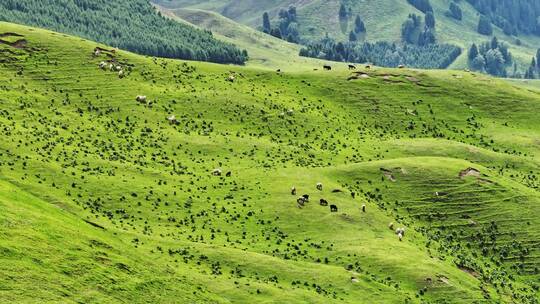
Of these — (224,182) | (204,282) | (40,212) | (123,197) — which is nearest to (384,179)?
(224,182)

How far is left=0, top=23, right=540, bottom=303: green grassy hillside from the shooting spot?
7988cm

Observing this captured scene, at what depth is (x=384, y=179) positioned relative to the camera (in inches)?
5074

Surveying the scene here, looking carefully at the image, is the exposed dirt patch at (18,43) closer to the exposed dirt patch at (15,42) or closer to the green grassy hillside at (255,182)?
the exposed dirt patch at (15,42)

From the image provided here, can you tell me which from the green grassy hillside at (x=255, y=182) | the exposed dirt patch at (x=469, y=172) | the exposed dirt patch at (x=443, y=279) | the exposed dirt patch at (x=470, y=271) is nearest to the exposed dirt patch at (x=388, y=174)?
the green grassy hillside at (x=255, y=182)

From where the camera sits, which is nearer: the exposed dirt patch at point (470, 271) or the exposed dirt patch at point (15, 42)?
the exposed dirt patch at point (470, 271)

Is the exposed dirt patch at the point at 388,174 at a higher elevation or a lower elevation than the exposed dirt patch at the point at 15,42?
lower

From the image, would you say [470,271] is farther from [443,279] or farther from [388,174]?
[388,174]

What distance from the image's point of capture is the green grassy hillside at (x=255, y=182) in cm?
7988

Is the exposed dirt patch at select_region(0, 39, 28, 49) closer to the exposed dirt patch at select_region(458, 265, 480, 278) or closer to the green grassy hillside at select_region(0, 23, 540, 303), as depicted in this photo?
the green grassy hillside at select_region(0, 23, 540, 303)

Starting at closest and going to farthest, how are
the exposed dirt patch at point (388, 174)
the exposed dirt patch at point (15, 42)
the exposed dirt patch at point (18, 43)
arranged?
the exposed dirt patch at point (388, 174)
the exposed dirt patch at point (18, 43)
the exposed dirt patch at point (15, 42)

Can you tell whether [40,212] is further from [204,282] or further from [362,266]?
[362,266]

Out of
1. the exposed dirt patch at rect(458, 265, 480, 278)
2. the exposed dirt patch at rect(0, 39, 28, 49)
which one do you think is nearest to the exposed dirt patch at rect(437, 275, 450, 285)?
the exposed dirt patch at rect(458, 265, 480, 278)

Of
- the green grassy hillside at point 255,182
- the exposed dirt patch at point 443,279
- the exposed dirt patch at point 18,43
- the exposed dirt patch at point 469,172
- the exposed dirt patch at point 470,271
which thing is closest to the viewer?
the green grassy hillside at point 255,182

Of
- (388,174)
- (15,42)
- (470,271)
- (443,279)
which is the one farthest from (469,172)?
(15,42)
